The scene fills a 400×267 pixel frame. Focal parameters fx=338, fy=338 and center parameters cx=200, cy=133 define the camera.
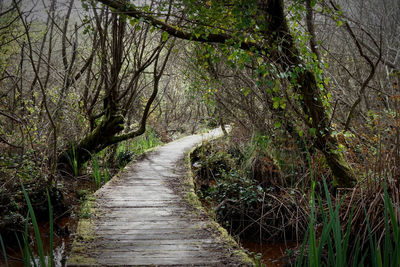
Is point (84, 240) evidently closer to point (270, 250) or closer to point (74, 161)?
point (270, 250)

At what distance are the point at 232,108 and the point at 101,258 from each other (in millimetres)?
6324

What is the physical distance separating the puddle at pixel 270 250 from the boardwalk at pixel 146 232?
45.2 inches

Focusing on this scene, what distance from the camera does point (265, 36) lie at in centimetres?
420

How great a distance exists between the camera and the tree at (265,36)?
409 centimetres

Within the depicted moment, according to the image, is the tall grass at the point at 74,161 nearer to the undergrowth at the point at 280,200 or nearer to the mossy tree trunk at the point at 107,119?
the mossy tree trunk at the point at 107,119

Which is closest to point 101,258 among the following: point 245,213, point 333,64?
point 245,213

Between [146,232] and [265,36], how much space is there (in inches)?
107

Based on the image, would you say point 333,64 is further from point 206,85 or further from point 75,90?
point 75,90

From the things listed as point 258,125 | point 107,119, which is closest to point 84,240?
point 107,119

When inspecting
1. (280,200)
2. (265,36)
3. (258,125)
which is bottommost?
(280,200)

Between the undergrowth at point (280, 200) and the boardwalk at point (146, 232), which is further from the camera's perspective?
the undergrowth at point (280, 200)

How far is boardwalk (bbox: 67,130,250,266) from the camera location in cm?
299

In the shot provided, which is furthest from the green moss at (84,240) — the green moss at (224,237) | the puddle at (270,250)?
the puddle at (270,250)

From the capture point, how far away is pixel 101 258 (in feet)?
9.76
